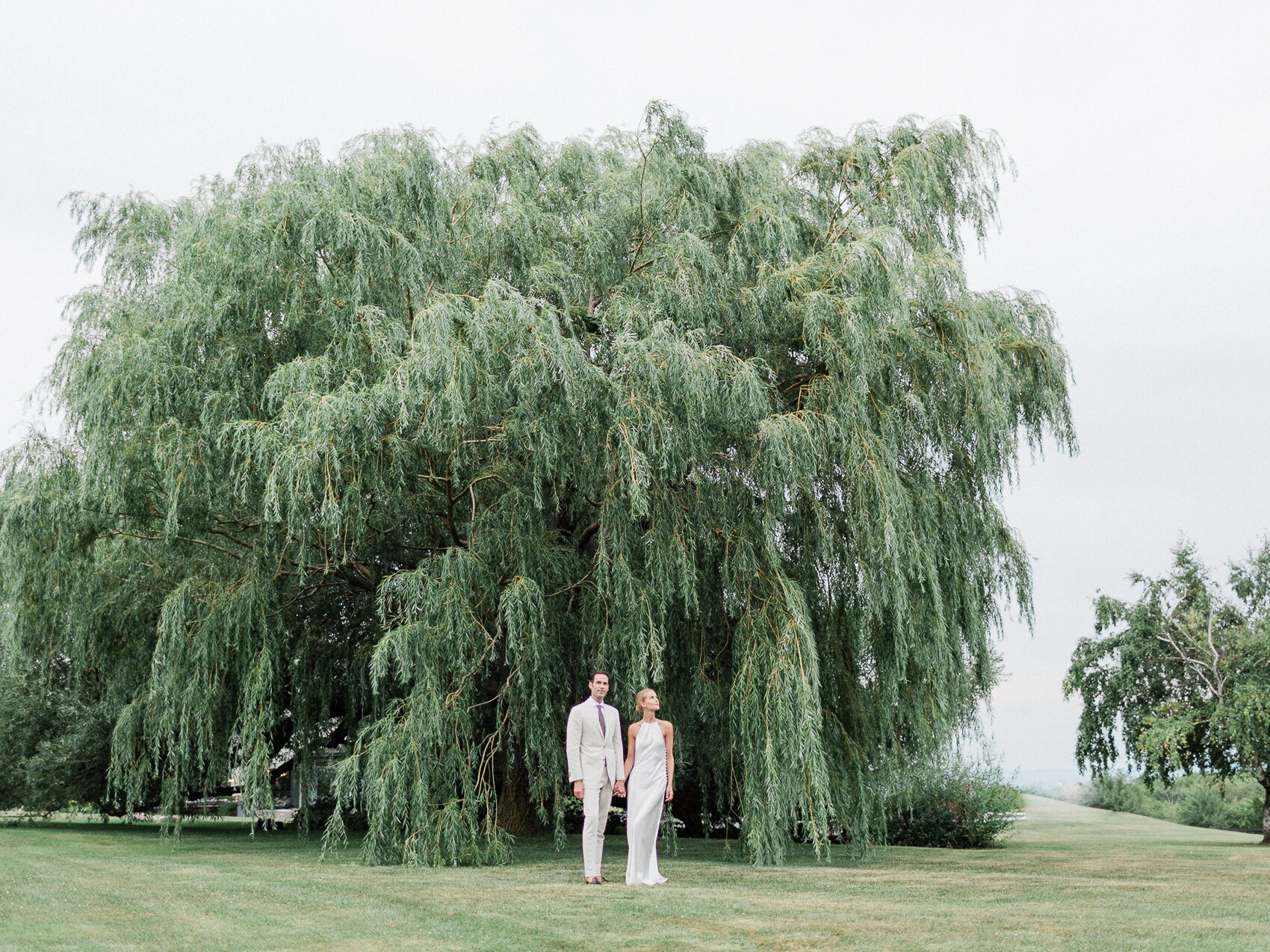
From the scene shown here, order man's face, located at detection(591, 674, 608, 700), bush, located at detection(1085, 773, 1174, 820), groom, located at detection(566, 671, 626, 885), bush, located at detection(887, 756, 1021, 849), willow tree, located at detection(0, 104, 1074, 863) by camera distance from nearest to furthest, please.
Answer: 1. man's face, located at detection(591, 674, 608, 700)
2. groom, located at detection(566, 671, 626, 885)
3. willow tree, located at detection(0, 104, 1074, 863)
4. bush, located at detection(887, 756, 1021, 849)
5. bush, located at detection(1085, 773, 1174, 820)

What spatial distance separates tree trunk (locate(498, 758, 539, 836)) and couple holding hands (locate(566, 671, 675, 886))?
6.10 m

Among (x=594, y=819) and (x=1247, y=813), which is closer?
(x=594, y=819)

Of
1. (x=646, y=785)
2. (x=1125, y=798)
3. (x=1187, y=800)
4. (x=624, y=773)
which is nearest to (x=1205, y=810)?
(x=1187, y=800)

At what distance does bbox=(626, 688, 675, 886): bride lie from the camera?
369 inches

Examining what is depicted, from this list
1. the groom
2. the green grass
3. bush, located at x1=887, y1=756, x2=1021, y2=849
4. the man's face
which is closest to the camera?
the green grass

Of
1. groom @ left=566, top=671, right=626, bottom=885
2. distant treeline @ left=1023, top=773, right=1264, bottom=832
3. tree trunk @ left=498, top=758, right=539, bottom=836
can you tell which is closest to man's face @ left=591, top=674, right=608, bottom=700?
groom @ left=566, top=671, right=626, bottom=885

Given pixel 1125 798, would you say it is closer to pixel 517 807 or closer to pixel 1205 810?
pixel 1205 810

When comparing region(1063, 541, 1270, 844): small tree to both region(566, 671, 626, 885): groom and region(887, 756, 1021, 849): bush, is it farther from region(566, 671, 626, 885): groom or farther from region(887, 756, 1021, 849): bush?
region(566, 671, 626, 885): groom

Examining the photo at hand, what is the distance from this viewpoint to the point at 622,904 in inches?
308

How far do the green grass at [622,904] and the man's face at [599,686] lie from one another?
1521 millimetres

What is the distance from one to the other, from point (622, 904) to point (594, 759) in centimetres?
195

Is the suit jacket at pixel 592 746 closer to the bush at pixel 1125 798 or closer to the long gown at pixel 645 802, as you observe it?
the long gown at pixel 645 802

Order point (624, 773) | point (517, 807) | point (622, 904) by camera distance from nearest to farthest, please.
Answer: point (622, 904)
point (624, 773)
point (517, 807)

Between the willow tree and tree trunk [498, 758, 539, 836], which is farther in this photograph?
tree trunk [498, 758, 539, 836]
